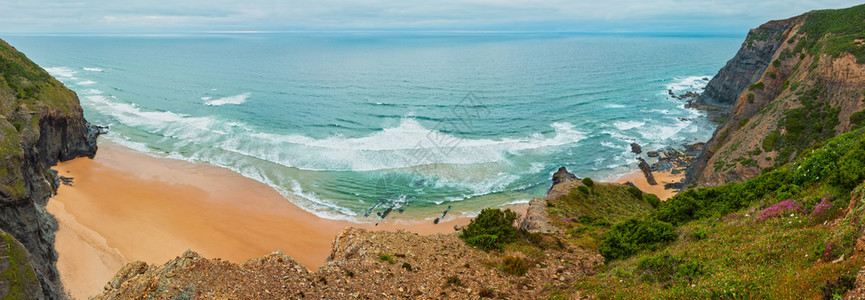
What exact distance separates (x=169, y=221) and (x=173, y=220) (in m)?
0.32

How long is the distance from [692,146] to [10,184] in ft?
226

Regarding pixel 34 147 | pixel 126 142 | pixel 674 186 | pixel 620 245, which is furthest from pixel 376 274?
pixel 126 142

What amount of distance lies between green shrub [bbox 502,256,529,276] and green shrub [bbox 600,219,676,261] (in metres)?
4.01

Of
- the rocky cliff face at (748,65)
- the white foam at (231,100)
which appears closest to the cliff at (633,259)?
the rocky cliff face at (748,65)

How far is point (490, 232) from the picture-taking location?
2008 centimetres

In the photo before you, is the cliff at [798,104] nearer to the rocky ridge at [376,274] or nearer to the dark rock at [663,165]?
the dark rock at [663,165]

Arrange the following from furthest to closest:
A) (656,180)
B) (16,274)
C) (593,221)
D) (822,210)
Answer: (656,180)
(593,221)
(16,274)
(822,210)

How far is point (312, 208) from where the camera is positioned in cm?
3884

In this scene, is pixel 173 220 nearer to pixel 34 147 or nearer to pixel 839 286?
pixel 34 147

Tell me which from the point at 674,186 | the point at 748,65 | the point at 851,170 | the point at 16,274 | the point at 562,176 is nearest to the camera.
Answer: the point at 851,170

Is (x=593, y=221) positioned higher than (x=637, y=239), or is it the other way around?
(x=637, y=239)

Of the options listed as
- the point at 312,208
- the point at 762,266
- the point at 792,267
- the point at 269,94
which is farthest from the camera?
the point at 269,94

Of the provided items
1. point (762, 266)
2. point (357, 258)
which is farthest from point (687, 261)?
point (357, 258)

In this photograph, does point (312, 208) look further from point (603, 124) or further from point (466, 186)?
point (603, 124)
